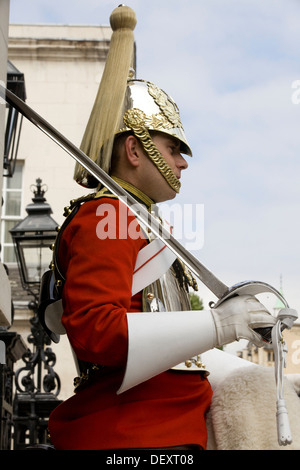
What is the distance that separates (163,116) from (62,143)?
2.12 ft

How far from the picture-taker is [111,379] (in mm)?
3564

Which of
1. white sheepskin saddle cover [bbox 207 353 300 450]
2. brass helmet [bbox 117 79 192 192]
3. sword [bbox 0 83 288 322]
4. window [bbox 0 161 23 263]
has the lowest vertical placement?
white sheepskin saddle cover [bbox 207 353 300 450]

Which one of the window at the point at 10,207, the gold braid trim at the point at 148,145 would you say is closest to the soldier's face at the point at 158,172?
the gold braid trim at the point at 148,145

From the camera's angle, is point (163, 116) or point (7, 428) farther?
point (7, 428)

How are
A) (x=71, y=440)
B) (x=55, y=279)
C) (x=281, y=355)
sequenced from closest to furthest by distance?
(x=281, y=355) → (x=71, y=440) → (x=55, y=279)

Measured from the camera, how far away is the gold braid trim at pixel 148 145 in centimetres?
396

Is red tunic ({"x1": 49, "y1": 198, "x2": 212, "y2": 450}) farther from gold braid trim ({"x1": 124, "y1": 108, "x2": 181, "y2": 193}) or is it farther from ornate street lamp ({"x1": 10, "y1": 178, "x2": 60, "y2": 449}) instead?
ornate street lamp ({"x1": 10, "y1": 178, "x2": 60, "y2": 449})

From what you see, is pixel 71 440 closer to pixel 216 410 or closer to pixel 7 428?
pixel 216 410

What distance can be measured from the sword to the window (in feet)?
48.6

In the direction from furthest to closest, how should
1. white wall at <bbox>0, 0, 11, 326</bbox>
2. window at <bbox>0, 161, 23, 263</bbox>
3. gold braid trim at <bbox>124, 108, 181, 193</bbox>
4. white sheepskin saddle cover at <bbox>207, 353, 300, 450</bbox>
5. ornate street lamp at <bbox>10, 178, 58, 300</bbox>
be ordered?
window at <bbox>0, 161, 23, 263</bbox>, ornate street lamp at <bbox>10, 178, 58, 300</bbox>, white wall at <bbox>0, 0, 11, 326</bbox>, gold braid trim at <bbox>124, 108, 181, 193</bbox>, white sheepskin saddle cover at <bbox>207, 353, 300, 450</bbox>

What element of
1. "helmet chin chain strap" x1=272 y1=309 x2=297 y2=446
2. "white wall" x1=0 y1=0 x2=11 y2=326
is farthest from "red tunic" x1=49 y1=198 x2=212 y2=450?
"white wall" x1=0 y1=0 x2=11 y2=326

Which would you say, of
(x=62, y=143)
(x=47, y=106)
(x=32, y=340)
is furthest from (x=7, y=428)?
(x=47, y=106)

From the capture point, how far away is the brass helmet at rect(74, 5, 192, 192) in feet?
13.1

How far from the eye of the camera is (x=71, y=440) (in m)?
3.54
